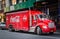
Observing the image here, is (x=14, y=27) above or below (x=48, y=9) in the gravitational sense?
below

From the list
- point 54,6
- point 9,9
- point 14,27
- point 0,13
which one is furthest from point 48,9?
point 0,13

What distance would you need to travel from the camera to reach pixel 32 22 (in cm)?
2602

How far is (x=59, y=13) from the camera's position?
32969mm

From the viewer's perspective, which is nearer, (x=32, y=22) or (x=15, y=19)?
(x=32, y=22)

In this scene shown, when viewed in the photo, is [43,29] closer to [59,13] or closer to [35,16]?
[35,16]

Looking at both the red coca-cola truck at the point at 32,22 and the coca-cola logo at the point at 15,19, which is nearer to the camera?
the red coca-cola truck at the point at 32,22

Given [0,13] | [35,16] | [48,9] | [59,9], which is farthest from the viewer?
[0,13]

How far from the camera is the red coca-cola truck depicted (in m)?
23.8

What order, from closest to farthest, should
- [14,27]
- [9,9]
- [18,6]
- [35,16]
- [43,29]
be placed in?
[43,29] < [35,16] < [14,27] < [18,6] < [9,9]

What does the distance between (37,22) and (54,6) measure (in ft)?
35.4

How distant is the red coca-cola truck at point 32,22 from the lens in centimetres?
2378

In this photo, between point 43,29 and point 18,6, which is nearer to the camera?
point 43,29

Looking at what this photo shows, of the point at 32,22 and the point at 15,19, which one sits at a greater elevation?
the point at 15,19

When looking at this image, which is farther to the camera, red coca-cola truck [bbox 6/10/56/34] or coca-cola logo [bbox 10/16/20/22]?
coca-cola logo [bbox 10/16/20/22]
